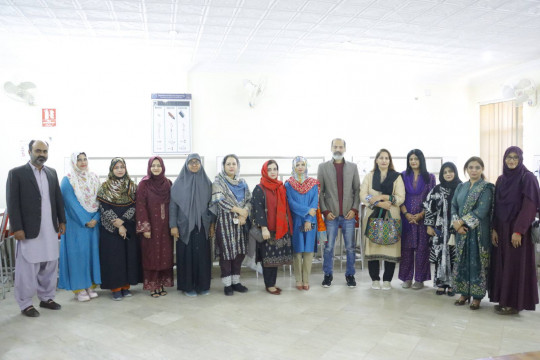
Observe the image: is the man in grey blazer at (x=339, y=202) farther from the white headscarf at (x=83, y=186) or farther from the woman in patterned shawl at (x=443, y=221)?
the white headscarf at (x=83, y=186)

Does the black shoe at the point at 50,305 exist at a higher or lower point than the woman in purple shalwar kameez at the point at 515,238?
lower

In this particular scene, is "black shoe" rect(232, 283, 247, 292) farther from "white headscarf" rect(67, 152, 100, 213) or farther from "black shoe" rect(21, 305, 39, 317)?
"black shoe" rect(21, 305, 39, 317)

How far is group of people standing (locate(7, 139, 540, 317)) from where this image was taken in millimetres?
3230

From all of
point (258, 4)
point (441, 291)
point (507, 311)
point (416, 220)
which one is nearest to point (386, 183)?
point (416, 220)

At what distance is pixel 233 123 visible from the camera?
18.6 ft

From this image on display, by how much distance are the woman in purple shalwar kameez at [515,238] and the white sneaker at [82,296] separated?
11.5ft

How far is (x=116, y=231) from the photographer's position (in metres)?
3.60

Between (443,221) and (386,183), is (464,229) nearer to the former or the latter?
(443,221)

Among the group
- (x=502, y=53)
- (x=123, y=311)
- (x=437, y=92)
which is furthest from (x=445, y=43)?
(x=123, y=311)

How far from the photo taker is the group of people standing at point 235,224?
127 inches

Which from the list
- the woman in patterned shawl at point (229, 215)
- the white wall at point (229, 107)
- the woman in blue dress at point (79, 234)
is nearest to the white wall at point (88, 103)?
the white wall at point (229, 107)

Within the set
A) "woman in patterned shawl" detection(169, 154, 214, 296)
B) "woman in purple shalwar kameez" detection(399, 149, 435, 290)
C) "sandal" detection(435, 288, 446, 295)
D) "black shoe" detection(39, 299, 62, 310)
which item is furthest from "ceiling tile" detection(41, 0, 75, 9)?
"sandal" detection(435, 288, 446, 295)

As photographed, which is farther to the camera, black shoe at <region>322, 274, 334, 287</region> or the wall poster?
the wall poster

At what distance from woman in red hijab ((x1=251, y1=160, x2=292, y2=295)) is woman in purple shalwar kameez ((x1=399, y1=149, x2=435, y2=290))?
3.72 ft
